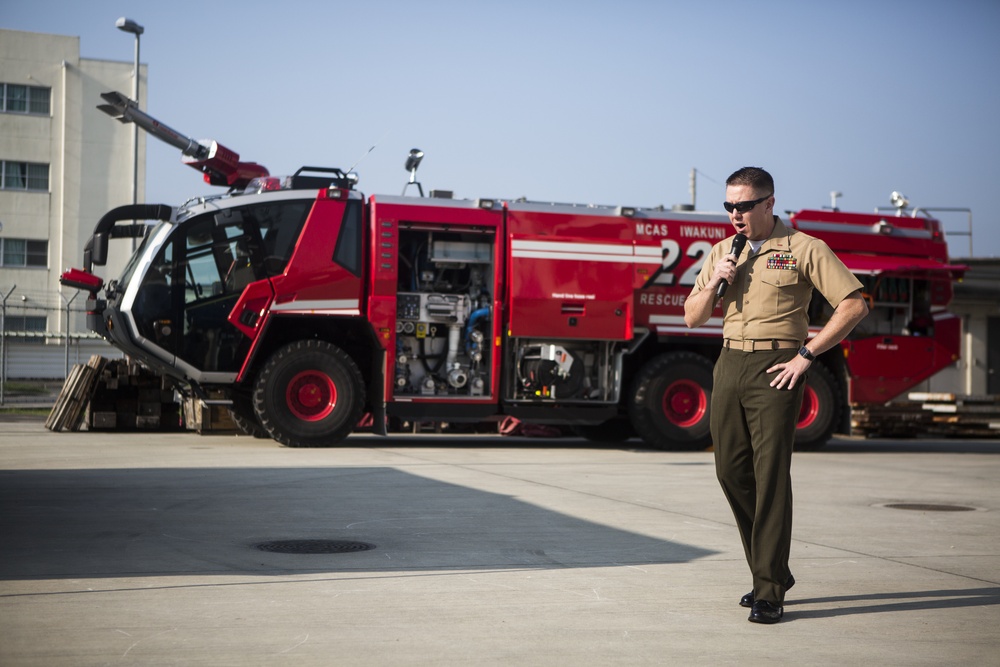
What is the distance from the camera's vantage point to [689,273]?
16.5m

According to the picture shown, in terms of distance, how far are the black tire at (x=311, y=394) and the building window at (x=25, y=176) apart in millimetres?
35242

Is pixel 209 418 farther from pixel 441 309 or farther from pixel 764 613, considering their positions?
pixel 764 613

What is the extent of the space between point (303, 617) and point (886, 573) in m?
3.43

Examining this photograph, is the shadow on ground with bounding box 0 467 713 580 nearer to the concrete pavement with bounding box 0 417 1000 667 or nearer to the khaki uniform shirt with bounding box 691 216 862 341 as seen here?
the concrete pavement with bounding box 0 417 1000 667

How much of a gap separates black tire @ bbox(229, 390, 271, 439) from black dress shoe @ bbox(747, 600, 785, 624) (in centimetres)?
1102

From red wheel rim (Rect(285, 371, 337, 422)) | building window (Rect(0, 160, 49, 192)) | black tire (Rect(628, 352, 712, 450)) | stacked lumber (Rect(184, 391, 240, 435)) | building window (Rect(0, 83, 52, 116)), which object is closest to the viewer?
red wheel rim (Rect(285, 371, 337, 422))

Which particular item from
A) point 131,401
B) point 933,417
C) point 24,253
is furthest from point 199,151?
point 24,253

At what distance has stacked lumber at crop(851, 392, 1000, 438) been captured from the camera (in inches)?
903

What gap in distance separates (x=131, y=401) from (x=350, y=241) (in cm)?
521

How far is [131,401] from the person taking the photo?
1784cm

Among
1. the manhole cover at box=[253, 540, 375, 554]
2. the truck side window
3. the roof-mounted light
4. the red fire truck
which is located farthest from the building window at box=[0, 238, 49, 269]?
the manhole cover at box=[253, 540, 375, 554]

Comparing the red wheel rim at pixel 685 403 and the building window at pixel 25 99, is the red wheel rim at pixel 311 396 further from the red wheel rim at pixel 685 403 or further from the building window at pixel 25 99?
the building window at pixel 25 99

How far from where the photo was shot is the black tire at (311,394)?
14.6 m

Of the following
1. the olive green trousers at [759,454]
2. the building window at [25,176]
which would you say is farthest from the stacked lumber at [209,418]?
the building window at [25,176]
